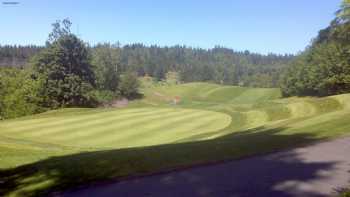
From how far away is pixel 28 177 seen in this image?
13250 millimetres

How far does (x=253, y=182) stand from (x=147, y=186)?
284 cm

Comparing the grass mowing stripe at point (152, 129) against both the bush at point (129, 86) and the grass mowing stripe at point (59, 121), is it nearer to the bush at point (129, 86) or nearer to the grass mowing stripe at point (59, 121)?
the grass mowing stripe at point (59, 121)

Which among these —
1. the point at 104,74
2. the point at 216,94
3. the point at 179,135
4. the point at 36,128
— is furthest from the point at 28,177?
the point at 216,94

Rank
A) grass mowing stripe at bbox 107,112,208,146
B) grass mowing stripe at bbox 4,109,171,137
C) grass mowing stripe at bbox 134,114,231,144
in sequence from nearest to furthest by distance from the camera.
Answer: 1. grass mowing stripe at bbox 134,114,231,144
2. grass mowing stripe at bbox 107,112,208,146
3. grass mowing stripe at bbox 4,109,171,137

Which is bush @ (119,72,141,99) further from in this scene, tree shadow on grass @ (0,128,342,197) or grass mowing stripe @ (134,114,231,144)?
tree shadow on grass @ (0,128,342,197)

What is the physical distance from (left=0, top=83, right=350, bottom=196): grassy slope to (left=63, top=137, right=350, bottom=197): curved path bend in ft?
3.37

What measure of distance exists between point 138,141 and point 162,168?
17268 millimetres

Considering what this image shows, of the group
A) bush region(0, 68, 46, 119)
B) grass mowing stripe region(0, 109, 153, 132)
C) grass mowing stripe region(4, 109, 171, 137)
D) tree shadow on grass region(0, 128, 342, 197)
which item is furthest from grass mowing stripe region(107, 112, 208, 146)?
bush region(0, 68, 46, 119)

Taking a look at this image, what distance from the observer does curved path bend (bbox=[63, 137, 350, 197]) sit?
1020cm

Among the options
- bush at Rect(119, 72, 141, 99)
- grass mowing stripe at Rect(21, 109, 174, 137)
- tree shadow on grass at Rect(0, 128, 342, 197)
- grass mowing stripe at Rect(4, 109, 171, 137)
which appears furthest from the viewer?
bush at Rect(119, 72, 141, 99)

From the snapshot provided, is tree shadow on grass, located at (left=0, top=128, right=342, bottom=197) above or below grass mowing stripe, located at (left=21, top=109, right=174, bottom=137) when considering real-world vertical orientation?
→ above

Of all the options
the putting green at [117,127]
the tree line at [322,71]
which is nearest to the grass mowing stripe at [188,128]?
the putting green at [117,127]

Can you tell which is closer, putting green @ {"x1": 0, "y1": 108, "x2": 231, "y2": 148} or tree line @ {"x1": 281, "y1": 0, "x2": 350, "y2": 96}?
putting green @ {"x1": 0, "y1": 108, "x2": 231, "y2": 148}

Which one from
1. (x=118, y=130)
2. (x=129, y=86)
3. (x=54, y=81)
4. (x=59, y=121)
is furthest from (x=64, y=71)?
(x=118, y=130)
